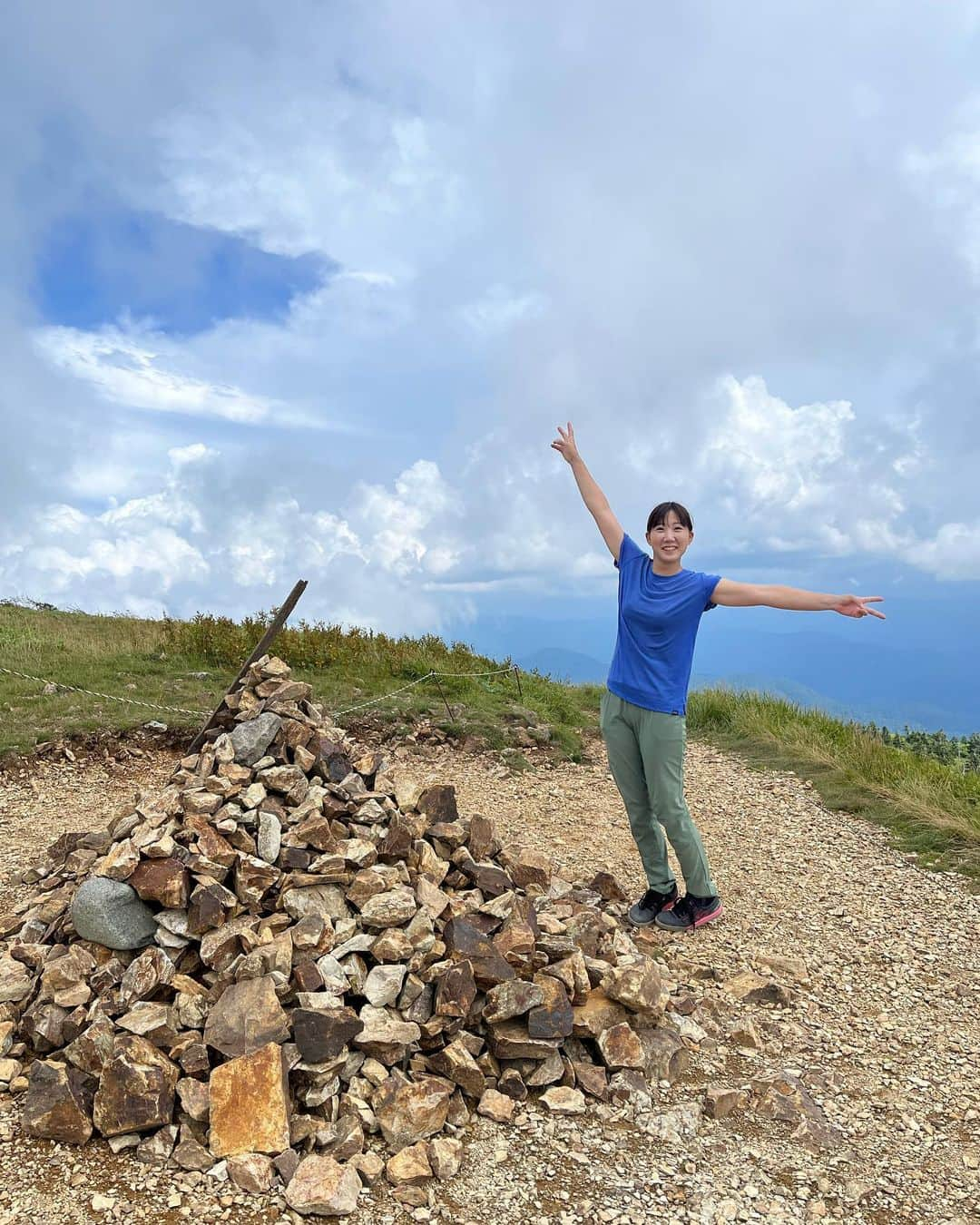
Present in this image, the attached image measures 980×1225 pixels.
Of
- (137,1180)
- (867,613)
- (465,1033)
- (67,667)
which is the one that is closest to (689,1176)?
(465,1033)

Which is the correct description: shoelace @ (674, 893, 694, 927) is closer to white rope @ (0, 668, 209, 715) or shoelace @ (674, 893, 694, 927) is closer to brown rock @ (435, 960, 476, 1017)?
brown rock @ (435, 960, 476, 1017)

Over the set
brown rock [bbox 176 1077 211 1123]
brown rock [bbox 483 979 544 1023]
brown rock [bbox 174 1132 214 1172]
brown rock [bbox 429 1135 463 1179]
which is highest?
brown rock [bbox 483 979 544 1023]

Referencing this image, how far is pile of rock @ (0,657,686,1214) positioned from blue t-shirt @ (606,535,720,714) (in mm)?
1542

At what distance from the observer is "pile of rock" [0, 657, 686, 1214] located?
167 inches

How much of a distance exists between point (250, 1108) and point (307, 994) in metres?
0.57

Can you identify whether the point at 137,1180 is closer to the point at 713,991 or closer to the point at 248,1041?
the point at 248,1041

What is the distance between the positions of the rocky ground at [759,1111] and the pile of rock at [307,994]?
0.59ft

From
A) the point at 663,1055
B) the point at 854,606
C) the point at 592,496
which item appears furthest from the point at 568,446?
the point at 663,1055

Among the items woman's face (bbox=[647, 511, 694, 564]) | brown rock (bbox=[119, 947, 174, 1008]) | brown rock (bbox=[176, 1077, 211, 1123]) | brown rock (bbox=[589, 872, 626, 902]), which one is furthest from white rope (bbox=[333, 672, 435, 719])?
brown rock (bbox=[176, 1077, 211, 1123])

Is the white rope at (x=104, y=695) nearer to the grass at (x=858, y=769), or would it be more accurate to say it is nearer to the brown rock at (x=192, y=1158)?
the grass at (x=858, y=769)

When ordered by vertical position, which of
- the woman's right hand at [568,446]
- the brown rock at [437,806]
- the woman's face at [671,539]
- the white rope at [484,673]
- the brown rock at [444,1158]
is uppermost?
the woman's right hand at [568,446]

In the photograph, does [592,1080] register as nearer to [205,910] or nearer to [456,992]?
[456,992]

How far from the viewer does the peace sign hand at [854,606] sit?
18.3 feet

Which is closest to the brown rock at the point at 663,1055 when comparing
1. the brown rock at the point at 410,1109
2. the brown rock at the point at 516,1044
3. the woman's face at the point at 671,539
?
the brown rock at the point at 516,1044
